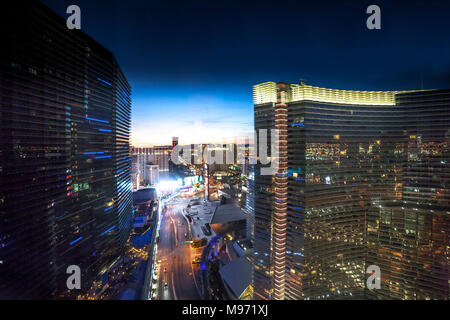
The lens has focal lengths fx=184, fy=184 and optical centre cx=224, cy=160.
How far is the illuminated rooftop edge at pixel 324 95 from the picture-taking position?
86.2 ft

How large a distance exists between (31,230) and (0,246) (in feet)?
8.84

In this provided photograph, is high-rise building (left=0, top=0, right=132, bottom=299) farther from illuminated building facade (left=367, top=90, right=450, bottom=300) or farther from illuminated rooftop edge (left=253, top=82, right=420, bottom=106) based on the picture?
illuminated building facade (left=367, top=90, right=450, bottom=300)

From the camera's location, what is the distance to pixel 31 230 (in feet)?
68.3

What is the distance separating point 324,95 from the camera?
88.1 feet

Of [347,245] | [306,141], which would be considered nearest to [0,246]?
[306,141]

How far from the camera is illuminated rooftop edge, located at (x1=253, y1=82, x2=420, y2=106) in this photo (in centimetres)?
2627

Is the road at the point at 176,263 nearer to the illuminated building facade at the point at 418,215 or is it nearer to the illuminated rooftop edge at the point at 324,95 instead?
the illuminated building facade at the point at 418,215

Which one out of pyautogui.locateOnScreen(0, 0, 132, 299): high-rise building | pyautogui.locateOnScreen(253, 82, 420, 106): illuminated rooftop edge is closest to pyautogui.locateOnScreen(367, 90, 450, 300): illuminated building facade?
pyautogui.locateOnScreen(253, 82, 420, 106): illuminated rooftop edge

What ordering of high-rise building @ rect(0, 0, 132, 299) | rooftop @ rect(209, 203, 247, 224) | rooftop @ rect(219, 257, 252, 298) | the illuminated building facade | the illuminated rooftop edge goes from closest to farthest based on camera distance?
high-rise building @ rect(0, 0, 132, 299)
the illuminated building facade
the illuminated rooftop edge
rooftop @ rect(219, 257, 252, 298)
rooftop @ rect(209, 203, 247, 224)

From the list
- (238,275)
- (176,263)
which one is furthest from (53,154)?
(238,275)

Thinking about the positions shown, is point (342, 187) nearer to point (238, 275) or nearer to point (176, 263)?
point (238, 275)

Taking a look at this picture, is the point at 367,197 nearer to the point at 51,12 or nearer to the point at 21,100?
the point at 21,100

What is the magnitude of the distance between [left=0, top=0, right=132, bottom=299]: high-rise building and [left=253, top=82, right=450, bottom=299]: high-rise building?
27059 mm

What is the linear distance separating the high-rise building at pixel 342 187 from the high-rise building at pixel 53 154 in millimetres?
27059
